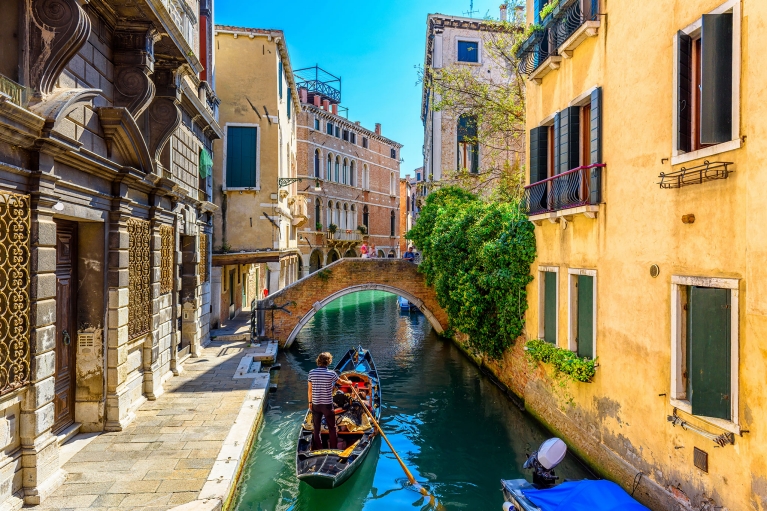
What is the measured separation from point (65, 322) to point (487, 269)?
700 centimetres

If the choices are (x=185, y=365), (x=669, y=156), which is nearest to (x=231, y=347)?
(x=185, y=365)

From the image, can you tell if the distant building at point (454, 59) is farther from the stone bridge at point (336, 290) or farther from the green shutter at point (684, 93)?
the green shutter at point (684, 93)

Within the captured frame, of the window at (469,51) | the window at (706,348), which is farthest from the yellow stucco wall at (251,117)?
the window at (706,348)

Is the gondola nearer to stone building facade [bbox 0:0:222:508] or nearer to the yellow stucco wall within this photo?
stone building facade [bbox 0:0:222:508]

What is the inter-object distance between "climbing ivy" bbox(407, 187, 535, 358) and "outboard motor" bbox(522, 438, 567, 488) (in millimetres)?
3921

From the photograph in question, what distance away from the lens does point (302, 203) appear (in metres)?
23.1

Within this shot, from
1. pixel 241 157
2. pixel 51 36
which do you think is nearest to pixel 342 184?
pixel 241 157

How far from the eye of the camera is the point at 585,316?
23.4 feet

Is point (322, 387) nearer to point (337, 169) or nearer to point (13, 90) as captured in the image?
point (13, 90)

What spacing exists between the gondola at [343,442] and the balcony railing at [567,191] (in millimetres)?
4131

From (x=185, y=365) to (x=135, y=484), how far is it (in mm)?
5579

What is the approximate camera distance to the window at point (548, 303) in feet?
26.2

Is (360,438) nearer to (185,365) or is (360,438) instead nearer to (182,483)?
(182,483)

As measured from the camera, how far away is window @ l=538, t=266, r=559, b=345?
26.2ft
